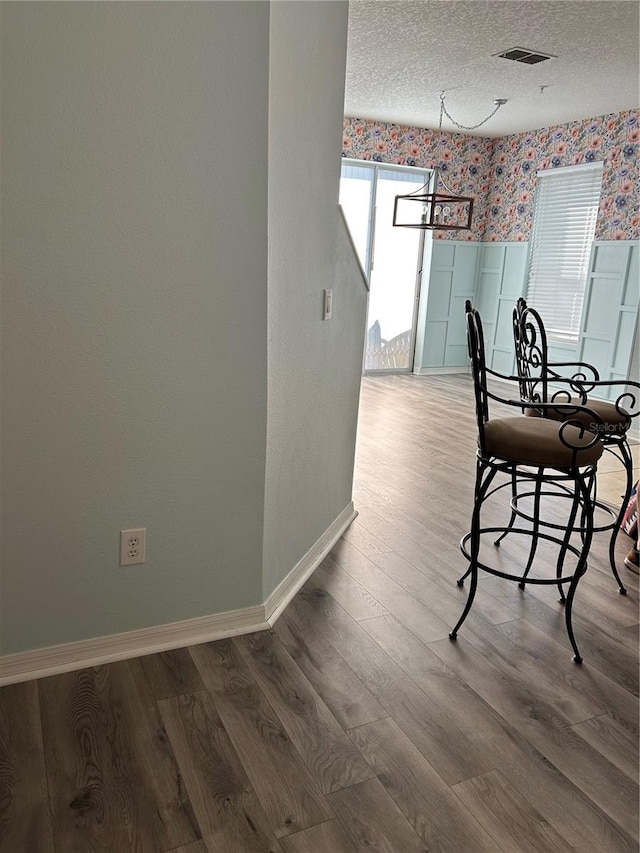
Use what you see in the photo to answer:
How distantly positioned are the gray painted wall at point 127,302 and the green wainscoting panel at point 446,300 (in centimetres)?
618

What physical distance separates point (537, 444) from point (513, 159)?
21.3 ft

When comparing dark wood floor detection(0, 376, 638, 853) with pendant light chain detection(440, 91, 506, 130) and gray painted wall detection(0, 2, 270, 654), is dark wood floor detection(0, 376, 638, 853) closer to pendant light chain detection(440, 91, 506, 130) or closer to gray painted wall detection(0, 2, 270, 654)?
gray painted wall detection(0, 2, 270, 654)

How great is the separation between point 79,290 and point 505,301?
6808 millimetres

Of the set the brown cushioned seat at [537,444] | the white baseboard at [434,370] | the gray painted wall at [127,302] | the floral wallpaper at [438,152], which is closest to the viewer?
the gray painted wall at [127,302]

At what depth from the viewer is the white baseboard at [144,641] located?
1.96 m

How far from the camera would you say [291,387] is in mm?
2332

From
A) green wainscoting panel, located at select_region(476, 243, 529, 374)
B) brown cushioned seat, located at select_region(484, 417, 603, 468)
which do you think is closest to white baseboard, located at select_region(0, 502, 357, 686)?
brown cushioned seat, located at select_region(484, 417, 603, 468)

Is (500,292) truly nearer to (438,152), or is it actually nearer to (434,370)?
(434,370)

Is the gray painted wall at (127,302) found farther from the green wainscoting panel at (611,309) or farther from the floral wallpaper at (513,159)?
the floral wallpaper at (513,159)

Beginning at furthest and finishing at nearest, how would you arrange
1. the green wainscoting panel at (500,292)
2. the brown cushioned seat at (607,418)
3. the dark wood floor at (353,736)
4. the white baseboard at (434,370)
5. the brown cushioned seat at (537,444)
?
1. the white baseboard at (434,370)
2. the green wainscoting panel at (500,292)
3. the brown cushioned seat at (607,418)
4. the brown cushioned seat at (537,444)
5. the dark wood floor at (353,736)

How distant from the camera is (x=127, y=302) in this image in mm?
1834

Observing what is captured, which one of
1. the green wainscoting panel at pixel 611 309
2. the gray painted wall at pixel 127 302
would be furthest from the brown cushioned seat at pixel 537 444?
the green wainscoting panel at pixel 611 309

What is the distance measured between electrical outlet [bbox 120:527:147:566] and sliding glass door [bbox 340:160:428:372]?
18.3 ft

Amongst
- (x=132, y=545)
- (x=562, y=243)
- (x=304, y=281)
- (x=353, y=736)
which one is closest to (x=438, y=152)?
(x=562, y=243)
